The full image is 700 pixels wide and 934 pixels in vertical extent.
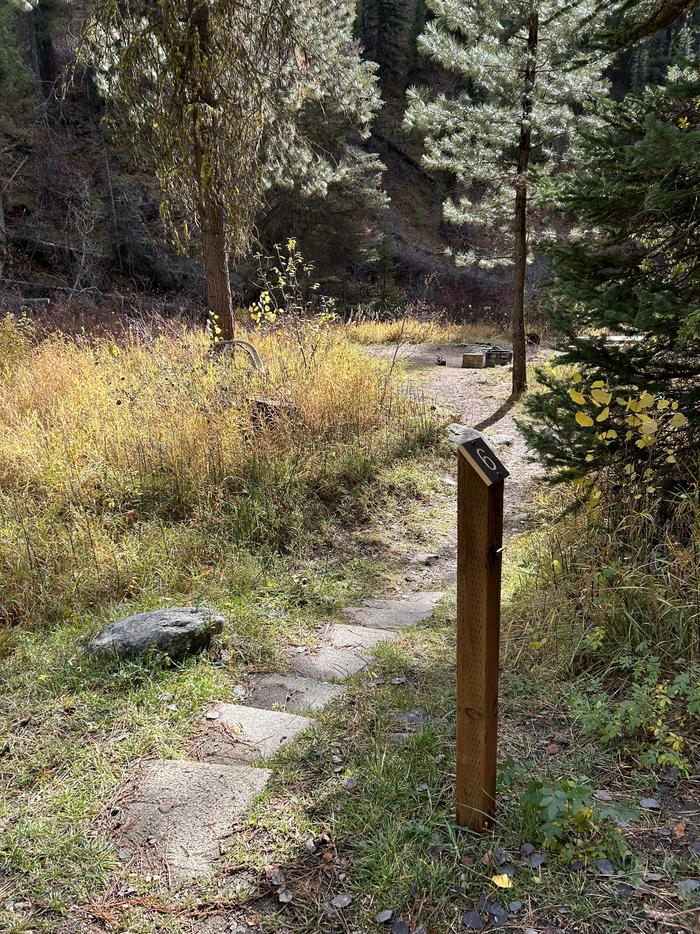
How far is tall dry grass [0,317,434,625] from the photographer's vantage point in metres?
4.03

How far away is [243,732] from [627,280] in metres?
2.82

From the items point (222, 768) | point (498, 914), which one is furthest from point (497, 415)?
point (498, 914)

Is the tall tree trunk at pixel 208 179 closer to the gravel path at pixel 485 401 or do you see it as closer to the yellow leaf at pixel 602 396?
the gravel path at pixel 485 401

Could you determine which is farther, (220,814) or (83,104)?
(83,104)

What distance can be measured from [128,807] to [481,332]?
1585 cm

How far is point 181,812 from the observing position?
7.48 ft

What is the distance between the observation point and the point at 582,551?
11.5 ft

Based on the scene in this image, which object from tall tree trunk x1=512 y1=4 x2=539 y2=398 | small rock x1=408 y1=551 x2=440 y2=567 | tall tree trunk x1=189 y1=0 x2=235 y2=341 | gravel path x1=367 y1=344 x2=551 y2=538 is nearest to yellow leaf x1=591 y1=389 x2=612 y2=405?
gravel path x1=367 y1=344 x2=551 y2=538

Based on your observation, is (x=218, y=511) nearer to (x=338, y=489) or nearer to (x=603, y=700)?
(x=338, y=489)

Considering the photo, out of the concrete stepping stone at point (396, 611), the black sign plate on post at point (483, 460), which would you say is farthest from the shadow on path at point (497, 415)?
the black sign plate on post at point (483, 460)

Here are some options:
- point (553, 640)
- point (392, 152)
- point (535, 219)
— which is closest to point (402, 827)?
point (553, 640)

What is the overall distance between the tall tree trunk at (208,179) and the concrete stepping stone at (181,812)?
601cm

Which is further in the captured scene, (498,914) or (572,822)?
(572,822)

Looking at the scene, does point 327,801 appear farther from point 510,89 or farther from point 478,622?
point 510,89
